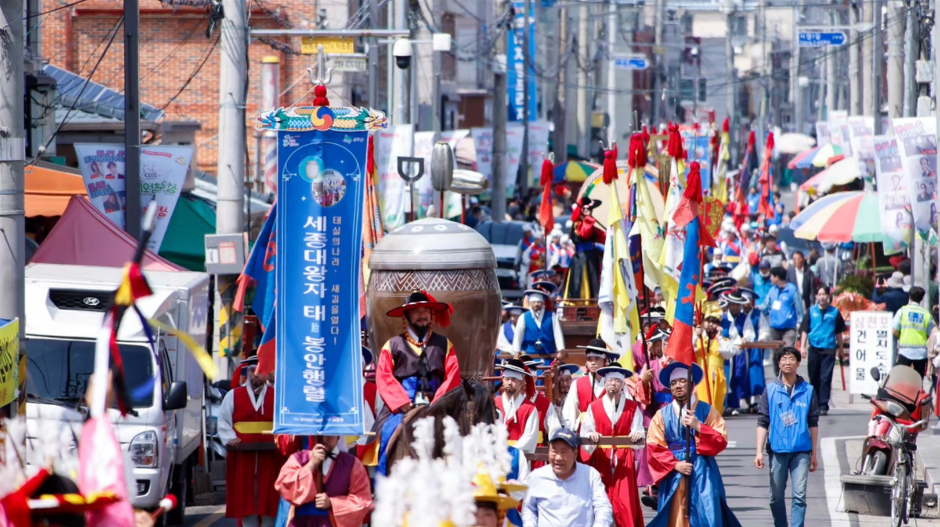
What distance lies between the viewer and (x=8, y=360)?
10016mm

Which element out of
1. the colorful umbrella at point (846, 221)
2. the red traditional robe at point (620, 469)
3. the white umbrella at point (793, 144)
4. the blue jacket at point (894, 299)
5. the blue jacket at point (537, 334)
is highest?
the white umbrella at point (793, 144)

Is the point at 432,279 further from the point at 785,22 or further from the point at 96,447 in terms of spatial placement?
the point at 785,22

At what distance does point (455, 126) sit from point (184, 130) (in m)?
24.3

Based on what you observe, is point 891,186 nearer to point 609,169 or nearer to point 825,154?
point 609,169

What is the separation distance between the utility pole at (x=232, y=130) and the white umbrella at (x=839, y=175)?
67.4ft

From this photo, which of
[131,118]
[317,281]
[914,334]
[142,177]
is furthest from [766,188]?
[317,281]

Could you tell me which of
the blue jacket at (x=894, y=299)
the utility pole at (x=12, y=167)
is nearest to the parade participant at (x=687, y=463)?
the utility pole at (x=12, y=167)

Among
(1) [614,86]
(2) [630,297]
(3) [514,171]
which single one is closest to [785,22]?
(1) [614,86]

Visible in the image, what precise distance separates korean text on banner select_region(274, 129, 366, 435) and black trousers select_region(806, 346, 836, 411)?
11.4 m

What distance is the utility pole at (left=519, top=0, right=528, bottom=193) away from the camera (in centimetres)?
4279

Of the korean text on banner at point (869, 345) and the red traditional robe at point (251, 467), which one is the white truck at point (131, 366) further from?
the korean text on banner at point (869, 345)

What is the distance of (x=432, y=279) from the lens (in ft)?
42.1

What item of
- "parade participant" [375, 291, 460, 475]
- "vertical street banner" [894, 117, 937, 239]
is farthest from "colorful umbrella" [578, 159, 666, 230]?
"parade participant" [375, 291, 460, 475]

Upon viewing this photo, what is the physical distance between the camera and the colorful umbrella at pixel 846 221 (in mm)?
25469
